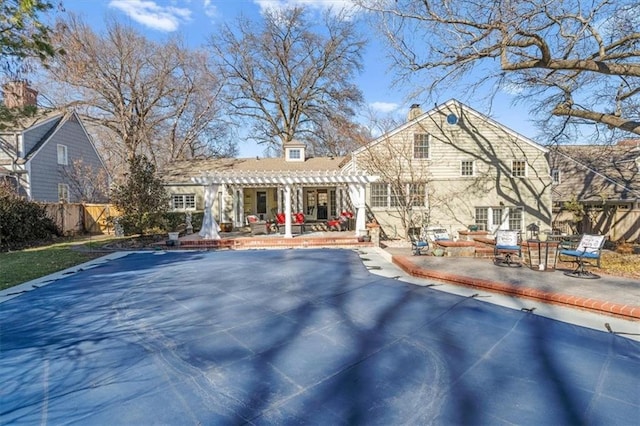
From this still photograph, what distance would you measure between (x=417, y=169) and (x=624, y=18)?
875 centimetres

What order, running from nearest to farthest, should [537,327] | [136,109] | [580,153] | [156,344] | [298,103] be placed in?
[156,344]
[537,327]
[580,153]
[136,109]
[298,103]

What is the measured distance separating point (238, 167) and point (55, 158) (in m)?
11.7

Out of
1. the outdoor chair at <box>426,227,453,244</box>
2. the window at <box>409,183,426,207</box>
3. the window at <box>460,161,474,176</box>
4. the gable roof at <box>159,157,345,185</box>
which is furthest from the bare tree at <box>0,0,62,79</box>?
the window at <box>460,161,474,176</box>

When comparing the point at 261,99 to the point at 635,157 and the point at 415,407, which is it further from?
the point at 415,407

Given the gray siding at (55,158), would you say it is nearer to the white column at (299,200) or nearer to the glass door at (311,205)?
the white column at (299,200)

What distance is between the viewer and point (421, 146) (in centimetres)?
1678

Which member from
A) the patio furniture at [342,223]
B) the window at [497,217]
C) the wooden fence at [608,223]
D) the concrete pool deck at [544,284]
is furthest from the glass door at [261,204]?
the wooden fence at [608,223]

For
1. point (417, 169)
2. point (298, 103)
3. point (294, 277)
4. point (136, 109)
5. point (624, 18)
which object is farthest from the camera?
point (298, 103)

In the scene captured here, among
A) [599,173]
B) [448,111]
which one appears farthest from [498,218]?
[599,173]

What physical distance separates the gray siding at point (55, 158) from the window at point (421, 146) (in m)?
21.5

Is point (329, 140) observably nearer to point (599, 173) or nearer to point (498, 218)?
point (498, 218)

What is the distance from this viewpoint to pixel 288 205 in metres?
15.2

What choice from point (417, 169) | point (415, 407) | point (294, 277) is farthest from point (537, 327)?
point (417, 169)

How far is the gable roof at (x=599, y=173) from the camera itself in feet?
59.9
